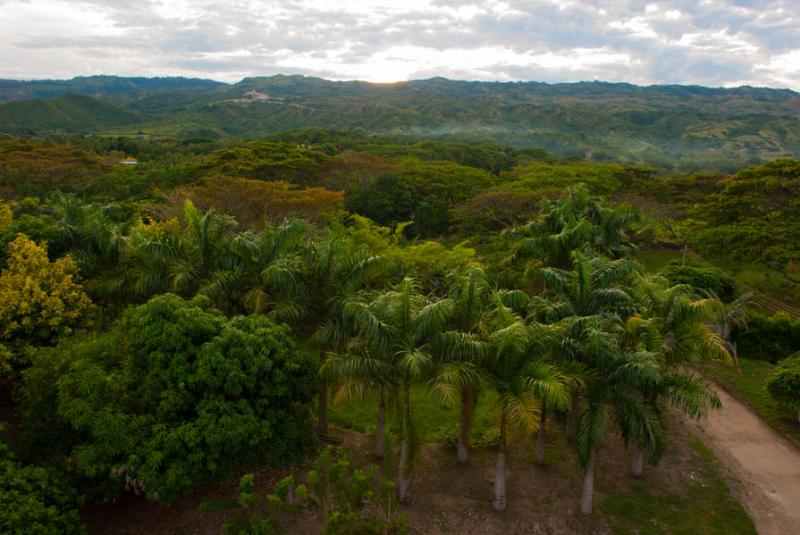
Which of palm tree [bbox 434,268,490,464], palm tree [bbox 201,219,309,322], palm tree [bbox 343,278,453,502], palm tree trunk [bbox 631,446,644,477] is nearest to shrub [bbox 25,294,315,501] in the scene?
palm tree [bbox 201,219,309,322]

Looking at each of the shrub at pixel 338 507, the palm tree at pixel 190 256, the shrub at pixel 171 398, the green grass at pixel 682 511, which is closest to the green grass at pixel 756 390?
the green grass at pixel 682 511

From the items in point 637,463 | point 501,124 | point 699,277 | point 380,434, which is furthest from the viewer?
point 501,124

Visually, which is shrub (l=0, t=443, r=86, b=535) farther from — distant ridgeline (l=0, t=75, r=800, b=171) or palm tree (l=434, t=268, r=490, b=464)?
distant ridgeline (l=0, t=75, r=800, b=171)

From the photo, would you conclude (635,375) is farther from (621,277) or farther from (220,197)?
(220,197)

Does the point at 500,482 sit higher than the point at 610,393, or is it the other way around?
the point at 610,393

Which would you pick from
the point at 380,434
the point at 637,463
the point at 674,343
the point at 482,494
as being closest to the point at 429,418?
the point at 380,434

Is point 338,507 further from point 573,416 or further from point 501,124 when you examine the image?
point 501,124
